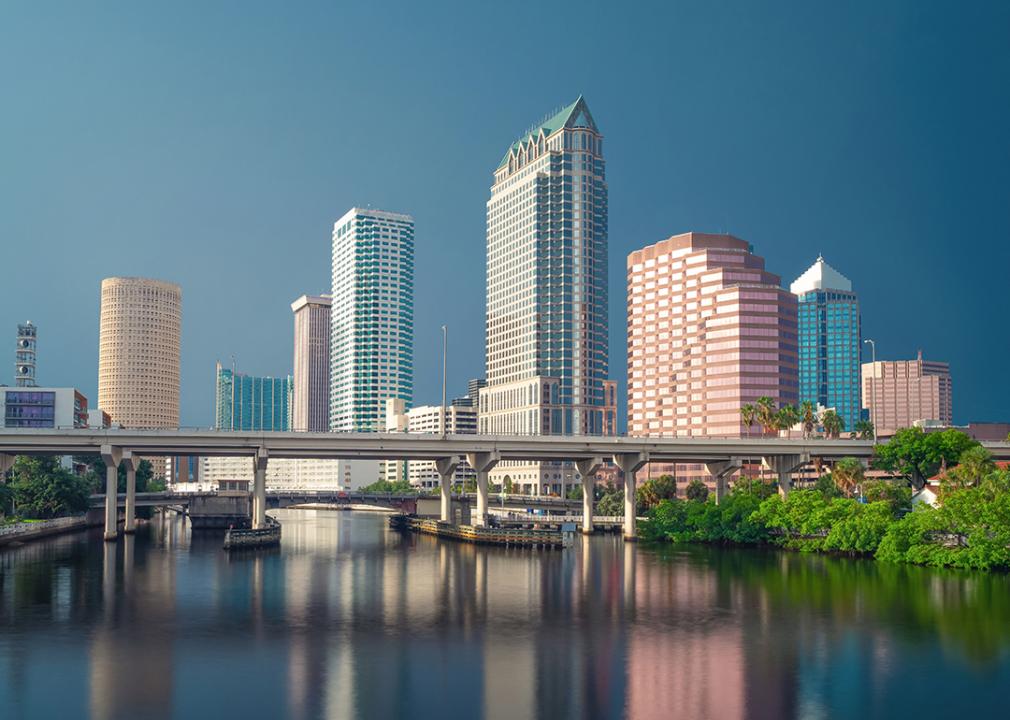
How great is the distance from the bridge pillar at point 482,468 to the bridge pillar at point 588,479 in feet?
48.6

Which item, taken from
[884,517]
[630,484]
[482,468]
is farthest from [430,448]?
[884,517]

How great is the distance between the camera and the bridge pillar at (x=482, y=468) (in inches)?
6388

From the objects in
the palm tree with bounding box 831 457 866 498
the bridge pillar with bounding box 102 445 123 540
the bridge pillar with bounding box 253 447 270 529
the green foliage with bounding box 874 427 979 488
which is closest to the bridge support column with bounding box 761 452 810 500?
the palm tree with bounding box 831 457 866 498

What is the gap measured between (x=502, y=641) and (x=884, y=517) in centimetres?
7180

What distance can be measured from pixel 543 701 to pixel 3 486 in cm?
13109

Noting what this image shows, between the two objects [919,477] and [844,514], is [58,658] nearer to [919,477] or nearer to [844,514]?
→ [844,514]

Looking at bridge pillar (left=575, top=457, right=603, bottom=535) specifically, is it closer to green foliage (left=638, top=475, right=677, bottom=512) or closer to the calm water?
green foliage (left=638, top=475, right=677, bottom=512)

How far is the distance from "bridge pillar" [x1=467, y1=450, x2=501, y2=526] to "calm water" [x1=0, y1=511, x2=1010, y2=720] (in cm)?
4834

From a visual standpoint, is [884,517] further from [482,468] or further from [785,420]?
[482,468]

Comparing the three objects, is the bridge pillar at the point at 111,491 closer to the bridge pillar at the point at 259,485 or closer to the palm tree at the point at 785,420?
the bridge pillar at the point at 259,485

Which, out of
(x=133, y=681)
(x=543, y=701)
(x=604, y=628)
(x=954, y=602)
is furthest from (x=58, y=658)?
(x=954, y=602)

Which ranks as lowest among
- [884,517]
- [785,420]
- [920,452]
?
[884,517]

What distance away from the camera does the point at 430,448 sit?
Result: 15825 centimetres

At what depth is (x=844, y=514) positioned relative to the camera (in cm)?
12925
